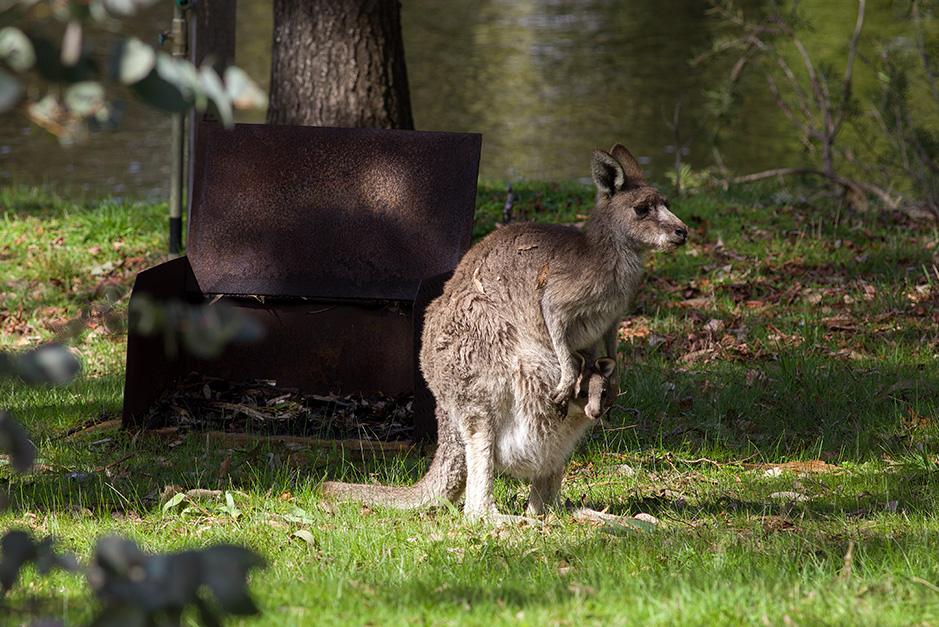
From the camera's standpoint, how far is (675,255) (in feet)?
25.3

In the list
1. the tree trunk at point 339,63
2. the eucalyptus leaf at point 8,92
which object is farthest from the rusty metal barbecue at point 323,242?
the eucalyptus leaf at point 8,92

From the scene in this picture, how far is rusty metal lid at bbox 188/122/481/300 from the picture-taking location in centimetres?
514

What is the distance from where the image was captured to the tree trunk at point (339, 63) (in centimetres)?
735

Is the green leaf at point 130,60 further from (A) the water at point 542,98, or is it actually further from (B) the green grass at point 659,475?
(A) the water at point 542,98

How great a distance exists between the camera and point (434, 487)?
395 cm

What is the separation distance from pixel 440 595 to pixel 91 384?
11.7 feet

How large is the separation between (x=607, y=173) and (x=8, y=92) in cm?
280

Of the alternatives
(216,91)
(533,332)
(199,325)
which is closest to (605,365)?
(533,332)

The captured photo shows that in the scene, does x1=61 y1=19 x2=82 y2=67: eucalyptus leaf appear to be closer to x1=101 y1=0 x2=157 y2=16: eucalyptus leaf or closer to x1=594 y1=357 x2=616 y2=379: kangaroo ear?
Answer: x1=101 y1=0 x2=157 y2=16: eucalyptus leaf

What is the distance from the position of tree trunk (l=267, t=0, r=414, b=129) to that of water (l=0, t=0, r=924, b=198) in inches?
147

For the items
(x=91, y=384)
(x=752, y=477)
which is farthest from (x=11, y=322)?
(x=752, y=477)

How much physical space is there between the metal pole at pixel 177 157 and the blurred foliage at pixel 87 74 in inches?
203

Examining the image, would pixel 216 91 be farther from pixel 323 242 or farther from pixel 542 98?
pixel 542 98

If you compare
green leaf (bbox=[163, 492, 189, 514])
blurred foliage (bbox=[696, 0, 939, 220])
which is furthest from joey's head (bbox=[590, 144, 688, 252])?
blurred foliage (bbox=[696, 0, 939, 220])
